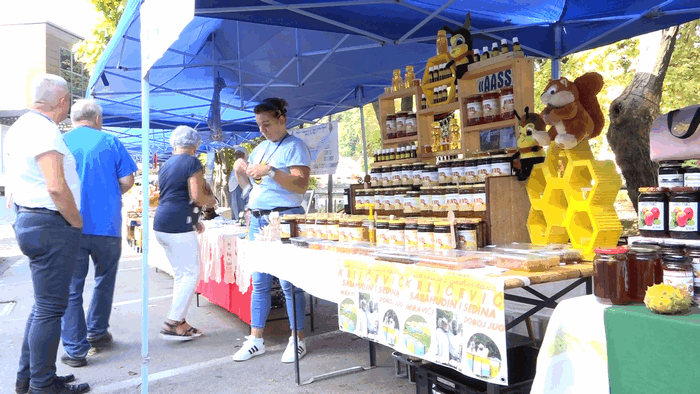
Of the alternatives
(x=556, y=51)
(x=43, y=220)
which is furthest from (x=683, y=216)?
(x=556, y=51)

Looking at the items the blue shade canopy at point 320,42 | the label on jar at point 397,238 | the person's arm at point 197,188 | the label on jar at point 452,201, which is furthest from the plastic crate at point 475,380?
the person's arm at point 197,188

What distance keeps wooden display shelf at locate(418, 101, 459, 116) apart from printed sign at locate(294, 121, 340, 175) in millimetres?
3389

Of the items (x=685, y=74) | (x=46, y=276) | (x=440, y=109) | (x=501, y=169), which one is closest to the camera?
(x=501, y=169)

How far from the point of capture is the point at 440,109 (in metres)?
3.70

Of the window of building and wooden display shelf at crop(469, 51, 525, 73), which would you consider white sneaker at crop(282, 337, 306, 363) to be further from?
the window of building

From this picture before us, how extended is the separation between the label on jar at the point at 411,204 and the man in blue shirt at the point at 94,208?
7.68 feet

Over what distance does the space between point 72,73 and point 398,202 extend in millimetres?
28316

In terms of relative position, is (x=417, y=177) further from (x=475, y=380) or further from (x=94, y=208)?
(x=94, y=208)

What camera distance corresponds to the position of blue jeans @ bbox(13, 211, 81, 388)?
10.2 ft

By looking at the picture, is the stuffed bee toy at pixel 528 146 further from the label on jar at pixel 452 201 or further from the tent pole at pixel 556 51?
the tent pole at pixel 556 51

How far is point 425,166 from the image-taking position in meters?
3.35

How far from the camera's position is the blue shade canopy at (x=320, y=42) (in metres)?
4.06

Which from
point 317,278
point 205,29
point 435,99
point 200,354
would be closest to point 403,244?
point 317,278

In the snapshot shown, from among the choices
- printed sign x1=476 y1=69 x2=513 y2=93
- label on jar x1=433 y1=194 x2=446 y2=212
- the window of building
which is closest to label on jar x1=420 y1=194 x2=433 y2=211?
label on jar x1=433 y1=194 x2=446 y2=212
